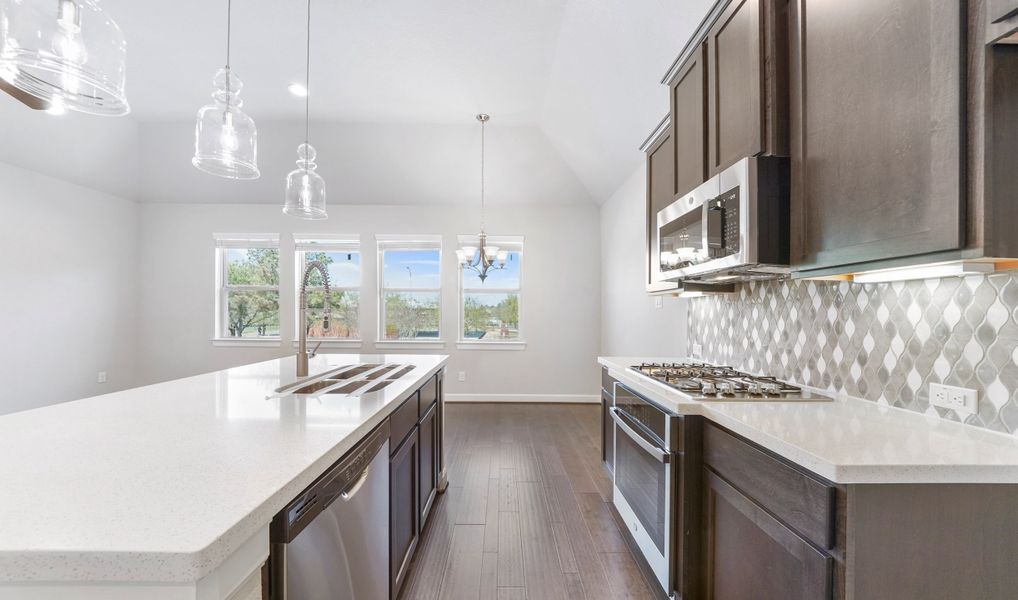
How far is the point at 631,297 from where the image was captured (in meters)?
4.12

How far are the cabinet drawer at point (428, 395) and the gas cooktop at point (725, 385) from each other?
1.13m

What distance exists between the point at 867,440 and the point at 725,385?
2.09 feet

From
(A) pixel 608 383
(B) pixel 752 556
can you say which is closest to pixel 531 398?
(A) pixel 608 383

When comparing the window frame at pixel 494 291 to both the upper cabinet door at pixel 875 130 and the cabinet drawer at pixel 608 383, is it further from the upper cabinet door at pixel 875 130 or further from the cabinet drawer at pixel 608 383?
the upper cabinet door at pixel 875 130

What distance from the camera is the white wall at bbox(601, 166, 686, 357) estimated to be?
3.19m

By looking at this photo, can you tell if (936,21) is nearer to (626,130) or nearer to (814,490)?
(814,490)

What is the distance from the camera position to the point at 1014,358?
1028 millimetres

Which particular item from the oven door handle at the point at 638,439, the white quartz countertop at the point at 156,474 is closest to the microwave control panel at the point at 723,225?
the oven door handle at the point at 638,439

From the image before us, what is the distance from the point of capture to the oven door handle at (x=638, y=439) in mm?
1569

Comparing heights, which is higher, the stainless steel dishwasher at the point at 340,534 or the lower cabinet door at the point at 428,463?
the stainless steel dishwasher at the point at 340,534

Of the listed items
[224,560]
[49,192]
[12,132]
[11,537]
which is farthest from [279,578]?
[49,192]

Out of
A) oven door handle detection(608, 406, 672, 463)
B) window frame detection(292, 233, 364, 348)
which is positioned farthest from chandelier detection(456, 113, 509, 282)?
oven door handle detection(608, 406, 672, 463)

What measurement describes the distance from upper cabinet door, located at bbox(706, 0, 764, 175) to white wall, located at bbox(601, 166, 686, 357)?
1.55 metres

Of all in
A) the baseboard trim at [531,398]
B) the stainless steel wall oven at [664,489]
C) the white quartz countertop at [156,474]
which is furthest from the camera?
the baseboard trim at [531,398]
